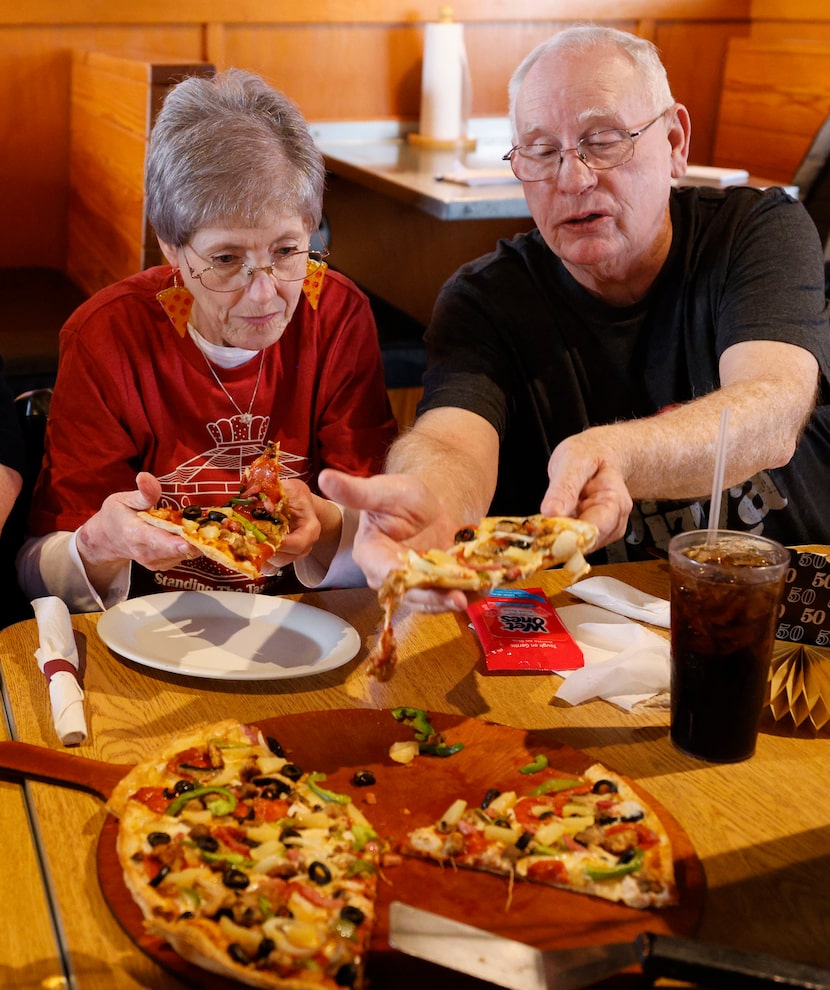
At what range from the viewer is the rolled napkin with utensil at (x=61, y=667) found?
1.33 m

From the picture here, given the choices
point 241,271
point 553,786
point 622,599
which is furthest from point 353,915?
point 241,271

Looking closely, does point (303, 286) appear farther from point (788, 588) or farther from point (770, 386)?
point (788, 588)

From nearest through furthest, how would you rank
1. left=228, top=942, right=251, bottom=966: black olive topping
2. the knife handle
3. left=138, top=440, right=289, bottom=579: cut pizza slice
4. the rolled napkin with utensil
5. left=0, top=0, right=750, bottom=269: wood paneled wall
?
1. the knife handle
2. left=228, top=942, right=251, bottom=966: black olive topping
3. the rolled napkin with utensil
4. left=138, top=440, right=289, bottom=579: cut pizza slice
5. left=0, top=0, right=750, bottom=269: wood paneled wall

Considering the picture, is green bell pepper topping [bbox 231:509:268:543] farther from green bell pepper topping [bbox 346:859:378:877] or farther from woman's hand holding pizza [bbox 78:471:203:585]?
green bell pepper topping [bbox 346:859:378:877]

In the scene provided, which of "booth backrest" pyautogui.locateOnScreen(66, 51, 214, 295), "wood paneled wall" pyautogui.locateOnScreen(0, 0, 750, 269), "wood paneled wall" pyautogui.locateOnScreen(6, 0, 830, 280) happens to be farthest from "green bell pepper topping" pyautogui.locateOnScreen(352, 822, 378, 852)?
"wood paneled wall" pyautogui.locateOnScreen(0, 0, 750, 269)

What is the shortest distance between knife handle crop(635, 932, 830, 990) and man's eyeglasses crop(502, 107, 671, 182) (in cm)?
144

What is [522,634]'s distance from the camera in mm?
1582

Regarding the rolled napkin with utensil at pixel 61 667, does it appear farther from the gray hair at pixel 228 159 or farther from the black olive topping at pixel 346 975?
the gray hair at pixel 228 159

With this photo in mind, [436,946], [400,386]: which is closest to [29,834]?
[436,946]

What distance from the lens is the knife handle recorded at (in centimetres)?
87

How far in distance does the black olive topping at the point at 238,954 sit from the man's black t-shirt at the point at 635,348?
1.20 metres

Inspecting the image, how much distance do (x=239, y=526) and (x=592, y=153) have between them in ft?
2.91

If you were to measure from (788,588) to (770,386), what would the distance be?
1.65 ft

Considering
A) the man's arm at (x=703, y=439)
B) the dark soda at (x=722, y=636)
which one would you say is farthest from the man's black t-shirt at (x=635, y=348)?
the dark soda at (x=722, y=636)
